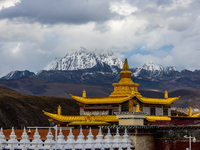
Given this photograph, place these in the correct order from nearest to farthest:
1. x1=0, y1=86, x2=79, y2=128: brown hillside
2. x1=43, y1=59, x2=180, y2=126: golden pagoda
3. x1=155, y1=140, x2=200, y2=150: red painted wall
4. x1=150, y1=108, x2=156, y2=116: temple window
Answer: x1=155, y1=140, x2=200, y2=150: red painted wall → x1=43, y1=59, x2=180, y2=126: golden pagoda → x1=150, y1=108, x2=156, y2=116: temple window → x1=0, y1=86, x2=79, y2=128: brown hillside

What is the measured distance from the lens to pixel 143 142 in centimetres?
3628

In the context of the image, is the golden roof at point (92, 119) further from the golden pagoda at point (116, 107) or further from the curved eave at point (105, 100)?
the curved eave at point (105, 100)

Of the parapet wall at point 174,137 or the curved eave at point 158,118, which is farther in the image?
the curved eave at point 158,118

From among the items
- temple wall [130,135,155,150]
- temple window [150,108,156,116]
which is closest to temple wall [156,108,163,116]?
temple window [150,108,156,116]

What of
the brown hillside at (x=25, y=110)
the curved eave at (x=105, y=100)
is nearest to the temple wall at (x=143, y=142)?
the curved eave at (x=105, y=100)

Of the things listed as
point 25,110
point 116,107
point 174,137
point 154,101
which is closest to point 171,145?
point 174,137

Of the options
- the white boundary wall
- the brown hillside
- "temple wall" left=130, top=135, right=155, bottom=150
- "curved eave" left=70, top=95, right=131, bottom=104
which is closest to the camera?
the white boundary wall

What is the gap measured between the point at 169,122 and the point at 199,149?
14758 mm

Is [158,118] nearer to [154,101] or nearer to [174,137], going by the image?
[154,101]

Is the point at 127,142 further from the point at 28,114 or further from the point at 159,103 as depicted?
the point at 28,114

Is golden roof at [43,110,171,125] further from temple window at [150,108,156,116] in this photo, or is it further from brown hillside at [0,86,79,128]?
brown hillside at [0,86,79,128]

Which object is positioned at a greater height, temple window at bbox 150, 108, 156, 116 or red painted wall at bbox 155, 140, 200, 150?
temple window at bbox 150, 108, 156, 116

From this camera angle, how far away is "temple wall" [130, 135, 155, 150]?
117 feet

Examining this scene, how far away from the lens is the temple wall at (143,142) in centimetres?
3562
